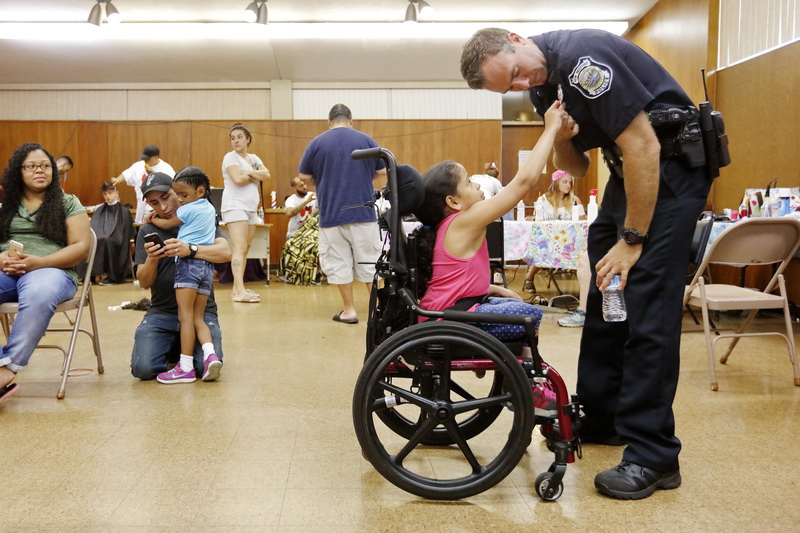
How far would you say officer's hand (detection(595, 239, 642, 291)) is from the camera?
1855mm

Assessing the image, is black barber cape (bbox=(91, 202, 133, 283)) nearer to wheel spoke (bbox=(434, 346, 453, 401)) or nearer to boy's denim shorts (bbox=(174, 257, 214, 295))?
boy's denim shorts (bbox=(174, 257, 214, 295))

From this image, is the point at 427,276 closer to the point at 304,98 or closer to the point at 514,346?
the point at 514,346

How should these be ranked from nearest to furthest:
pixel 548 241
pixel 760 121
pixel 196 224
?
pixel 196 224 < pixel 548 241 < pixel 760 121

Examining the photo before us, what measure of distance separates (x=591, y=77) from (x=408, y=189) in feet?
1.81

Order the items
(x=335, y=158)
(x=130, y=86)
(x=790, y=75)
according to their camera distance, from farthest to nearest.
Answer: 1. (x=130, y=86)
2. (x=790, y=75)
3. (x=335, y=158)

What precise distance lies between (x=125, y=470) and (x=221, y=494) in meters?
0.37

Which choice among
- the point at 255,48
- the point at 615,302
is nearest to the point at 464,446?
the point at 615,302

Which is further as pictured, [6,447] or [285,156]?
[285,156]

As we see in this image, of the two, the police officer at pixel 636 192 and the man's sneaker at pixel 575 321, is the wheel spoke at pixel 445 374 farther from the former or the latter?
the man's sneaker at pixel 575 321

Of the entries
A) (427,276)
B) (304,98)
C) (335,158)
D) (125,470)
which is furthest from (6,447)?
(304,98)

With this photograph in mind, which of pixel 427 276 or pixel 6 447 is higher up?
pixel 427 276

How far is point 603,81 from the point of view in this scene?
1.73 meters

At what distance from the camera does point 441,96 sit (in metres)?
11.7

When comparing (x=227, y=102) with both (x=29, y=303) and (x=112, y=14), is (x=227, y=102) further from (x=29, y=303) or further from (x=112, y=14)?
(x=29, y=303)
